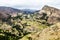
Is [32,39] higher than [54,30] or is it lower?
lower

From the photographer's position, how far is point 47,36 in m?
57.7

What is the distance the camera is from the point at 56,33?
5866 centimetres

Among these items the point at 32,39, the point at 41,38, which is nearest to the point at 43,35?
the point at 41,38

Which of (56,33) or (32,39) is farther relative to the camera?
(32,39)

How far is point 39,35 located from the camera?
61312mm

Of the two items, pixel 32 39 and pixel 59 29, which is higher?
pixel 59 29

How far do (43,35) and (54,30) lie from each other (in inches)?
168

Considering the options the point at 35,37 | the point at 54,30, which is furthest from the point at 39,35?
the point at 54,30

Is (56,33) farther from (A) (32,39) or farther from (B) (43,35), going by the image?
(A) (32,39)


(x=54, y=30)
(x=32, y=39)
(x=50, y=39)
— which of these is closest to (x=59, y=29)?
(x=54, y=30)

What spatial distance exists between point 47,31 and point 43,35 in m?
2.57

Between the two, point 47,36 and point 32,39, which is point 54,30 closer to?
point 47,36

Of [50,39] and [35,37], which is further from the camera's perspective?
[35,37]

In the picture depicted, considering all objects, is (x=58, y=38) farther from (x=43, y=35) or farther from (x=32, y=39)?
(x=32, y=39)
